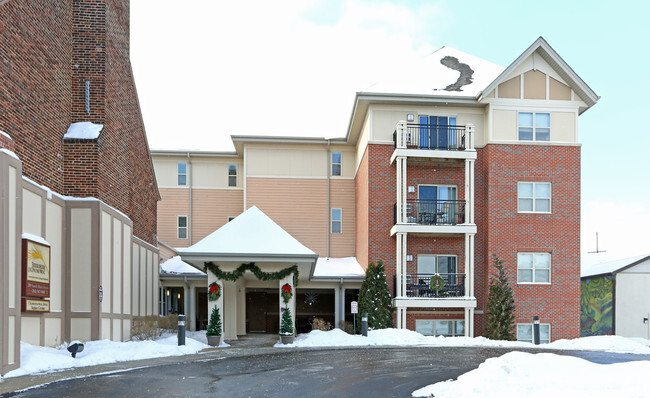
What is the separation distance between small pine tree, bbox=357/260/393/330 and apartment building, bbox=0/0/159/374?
365 inches

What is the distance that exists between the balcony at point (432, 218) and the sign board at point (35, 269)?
15.4m

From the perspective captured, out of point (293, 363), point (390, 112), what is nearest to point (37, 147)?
point (293, 363)

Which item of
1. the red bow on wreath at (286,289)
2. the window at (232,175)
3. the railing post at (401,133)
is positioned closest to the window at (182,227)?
the window at (232,175)

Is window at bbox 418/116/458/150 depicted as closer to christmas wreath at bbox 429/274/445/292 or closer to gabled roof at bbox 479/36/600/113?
gabled roof at bbox 479/36/600/113

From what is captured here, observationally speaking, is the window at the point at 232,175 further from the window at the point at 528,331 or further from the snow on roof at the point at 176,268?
the window at the point at 528,331

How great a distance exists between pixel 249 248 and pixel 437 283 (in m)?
9.50

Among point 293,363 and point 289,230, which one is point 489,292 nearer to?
point 289,230

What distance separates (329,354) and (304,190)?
55.0 feet

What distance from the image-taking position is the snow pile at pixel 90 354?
476 inches

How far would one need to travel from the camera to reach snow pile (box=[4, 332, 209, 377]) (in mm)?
12094

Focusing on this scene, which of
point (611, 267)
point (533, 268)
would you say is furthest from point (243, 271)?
point (611, 267)

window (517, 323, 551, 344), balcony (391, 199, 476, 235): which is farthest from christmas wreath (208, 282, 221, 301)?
window (517, 323, 551, 344)

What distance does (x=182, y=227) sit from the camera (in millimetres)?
33562

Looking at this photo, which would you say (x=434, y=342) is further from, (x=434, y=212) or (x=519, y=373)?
(x=519, y=373)
